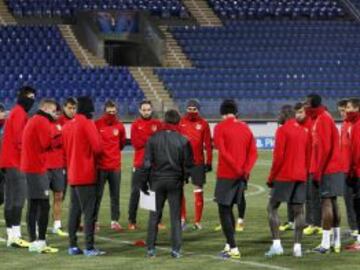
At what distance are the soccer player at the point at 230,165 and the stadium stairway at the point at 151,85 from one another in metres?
26.6

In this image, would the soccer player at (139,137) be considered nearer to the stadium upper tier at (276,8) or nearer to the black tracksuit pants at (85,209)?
the black tracksuit pants at (85,209)

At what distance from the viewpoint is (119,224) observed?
1797 cm

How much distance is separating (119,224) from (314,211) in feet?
11.0

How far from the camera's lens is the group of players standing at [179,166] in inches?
548

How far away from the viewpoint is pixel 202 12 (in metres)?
49.9

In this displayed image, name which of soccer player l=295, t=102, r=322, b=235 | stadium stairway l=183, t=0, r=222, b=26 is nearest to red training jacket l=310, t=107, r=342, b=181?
soccer player l=295, t=102, r=322, b=235

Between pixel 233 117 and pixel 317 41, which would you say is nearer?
pixel 233 117

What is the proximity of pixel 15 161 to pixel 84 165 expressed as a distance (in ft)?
4.81

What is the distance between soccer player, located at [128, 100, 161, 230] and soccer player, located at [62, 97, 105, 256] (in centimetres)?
297

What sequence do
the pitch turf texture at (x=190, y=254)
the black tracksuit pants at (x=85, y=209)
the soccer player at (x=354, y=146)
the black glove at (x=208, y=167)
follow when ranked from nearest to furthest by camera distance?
the pitch turf texture at (x=190, y=254) < the black tracksuit pants at (x=85, y=209) < the soccer player at (x=354, y=146) < the black glove at (x=208, y=167)

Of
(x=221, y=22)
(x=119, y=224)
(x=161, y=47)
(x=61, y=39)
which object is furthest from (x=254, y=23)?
(x=119, y=224)

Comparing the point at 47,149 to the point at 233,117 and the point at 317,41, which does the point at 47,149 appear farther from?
the point at 317,41

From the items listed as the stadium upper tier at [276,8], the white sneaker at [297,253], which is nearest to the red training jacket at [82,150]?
the white sneaker at [297,253]

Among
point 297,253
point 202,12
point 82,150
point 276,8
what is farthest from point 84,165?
point 276,8
